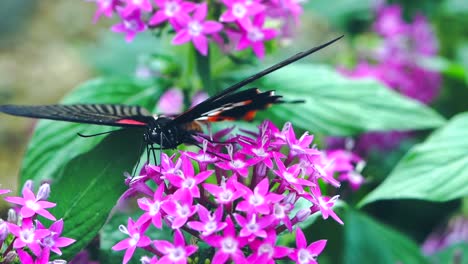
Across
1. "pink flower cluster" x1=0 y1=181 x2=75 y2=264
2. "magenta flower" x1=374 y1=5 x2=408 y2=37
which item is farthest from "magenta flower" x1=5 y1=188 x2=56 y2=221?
"magenta flower" x1=374 y1=5 x2=408 y2=37

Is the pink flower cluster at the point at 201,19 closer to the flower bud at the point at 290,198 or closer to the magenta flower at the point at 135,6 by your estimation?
the magenta flower at the point at 135,6

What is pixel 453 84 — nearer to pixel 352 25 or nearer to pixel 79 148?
pixel 352 25

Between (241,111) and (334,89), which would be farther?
(334,89)

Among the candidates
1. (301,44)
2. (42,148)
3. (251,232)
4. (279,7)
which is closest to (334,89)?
(279,7)

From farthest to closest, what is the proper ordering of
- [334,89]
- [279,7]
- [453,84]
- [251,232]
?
1. [453,84]
2. [334,89]
3. [279,7]
4. [251,232]

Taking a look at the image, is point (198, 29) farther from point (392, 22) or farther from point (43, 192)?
point (392, 22)

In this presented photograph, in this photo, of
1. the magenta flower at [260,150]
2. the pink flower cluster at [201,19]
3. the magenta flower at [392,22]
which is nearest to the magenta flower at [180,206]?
the magenta flower at [260,150]

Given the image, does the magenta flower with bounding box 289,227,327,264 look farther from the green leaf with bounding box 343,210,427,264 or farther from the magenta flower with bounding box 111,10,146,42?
the green leaf with bounding box 343,210,427,264
